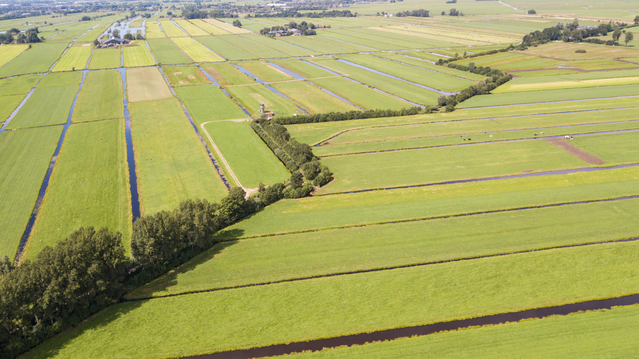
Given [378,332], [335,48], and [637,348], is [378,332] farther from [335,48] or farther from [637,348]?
[335,48]

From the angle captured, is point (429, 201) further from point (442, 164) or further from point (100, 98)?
point (100, 98)

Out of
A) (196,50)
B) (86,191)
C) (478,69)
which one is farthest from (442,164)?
(196,50)

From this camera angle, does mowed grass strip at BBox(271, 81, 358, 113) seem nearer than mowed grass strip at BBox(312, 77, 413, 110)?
Yes

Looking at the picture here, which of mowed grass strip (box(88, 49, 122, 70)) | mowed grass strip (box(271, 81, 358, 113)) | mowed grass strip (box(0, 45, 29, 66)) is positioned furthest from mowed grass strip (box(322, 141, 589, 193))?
mowed grass strip (box(0, 45, 29, 66))

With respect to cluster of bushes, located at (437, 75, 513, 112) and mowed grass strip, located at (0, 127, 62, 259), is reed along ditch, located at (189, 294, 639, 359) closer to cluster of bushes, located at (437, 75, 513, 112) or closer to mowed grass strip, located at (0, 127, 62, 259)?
mowed grass strip, located at (0, 127, 62, 259)

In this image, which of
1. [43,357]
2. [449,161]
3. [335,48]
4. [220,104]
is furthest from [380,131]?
[335,48]

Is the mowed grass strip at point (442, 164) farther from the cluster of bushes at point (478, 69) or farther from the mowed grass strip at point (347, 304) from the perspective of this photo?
the cluster of bushes at point (478, 69)
